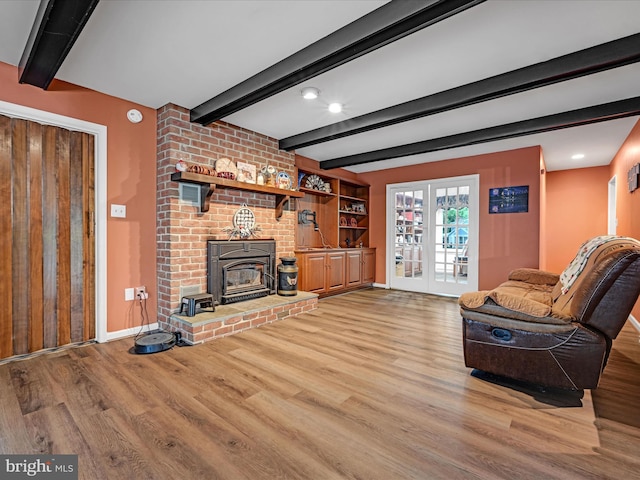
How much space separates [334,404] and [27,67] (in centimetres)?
317

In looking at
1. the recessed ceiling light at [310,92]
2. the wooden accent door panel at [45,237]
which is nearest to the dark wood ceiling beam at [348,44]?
the recessed ceiling light at [310,92]

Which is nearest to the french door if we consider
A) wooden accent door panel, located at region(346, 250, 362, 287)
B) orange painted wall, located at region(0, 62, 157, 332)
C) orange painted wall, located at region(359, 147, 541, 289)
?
orange painted wall, located at region(359, 147, 541, 289)

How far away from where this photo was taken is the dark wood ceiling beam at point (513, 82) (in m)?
2.08

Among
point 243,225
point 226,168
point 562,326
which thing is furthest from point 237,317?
point 562,326

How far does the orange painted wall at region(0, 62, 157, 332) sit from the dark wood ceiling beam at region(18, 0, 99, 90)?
13.3 inches

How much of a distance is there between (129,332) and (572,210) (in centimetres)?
748

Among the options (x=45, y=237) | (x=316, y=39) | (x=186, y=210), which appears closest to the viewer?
(x=316, y=39)

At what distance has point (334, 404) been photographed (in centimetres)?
189

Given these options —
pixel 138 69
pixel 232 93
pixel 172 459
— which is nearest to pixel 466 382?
pixel 172 459

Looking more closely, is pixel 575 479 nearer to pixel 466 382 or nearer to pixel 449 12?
pixel 466 382

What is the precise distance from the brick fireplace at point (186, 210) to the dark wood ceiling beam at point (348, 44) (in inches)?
28.3

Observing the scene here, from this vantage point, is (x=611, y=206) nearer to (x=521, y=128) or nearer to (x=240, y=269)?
(x=521, y=128)

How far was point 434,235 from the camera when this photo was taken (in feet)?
17.7

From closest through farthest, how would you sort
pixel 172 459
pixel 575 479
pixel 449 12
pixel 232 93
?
pixel 575 479 → pixel 172 459 → pixel 449 12 → pixel 232 93
